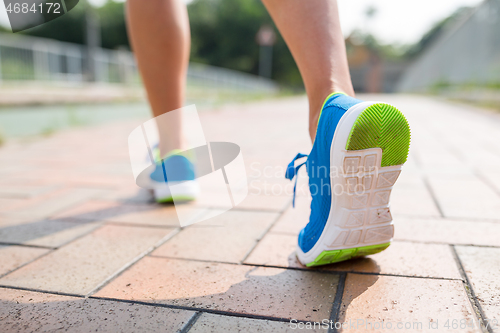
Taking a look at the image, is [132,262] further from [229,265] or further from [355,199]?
[355,199]

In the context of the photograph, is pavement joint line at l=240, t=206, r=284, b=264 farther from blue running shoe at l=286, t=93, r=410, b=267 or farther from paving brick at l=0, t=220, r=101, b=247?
paving brick at l=0, t=220, r=101, b=247

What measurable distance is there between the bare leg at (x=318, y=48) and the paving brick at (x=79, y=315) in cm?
53

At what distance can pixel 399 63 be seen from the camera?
5181 centimetres

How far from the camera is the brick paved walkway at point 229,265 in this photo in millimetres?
779

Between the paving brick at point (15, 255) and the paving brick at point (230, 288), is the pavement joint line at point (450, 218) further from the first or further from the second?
the paving brick at point (15, 255)

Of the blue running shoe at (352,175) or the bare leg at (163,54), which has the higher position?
the bare leg at (163,54)

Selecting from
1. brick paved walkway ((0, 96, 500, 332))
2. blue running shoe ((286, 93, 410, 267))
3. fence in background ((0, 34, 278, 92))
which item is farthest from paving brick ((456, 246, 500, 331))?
fence in background ((0, 34, 278, 92))

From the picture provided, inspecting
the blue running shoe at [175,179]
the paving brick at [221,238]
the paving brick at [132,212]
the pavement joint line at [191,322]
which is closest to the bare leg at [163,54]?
the blue running shoe at [175,179]

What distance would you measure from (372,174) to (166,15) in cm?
102

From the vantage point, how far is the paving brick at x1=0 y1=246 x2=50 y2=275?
1.04 meters

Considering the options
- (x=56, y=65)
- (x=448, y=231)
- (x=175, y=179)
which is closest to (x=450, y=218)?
(x=448, y=231)

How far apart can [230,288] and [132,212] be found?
2.32 feet

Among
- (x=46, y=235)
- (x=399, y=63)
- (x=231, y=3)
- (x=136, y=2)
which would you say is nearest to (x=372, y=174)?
(x=46, y=235)

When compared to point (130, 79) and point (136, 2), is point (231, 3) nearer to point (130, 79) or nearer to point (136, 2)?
point (130, 79)
